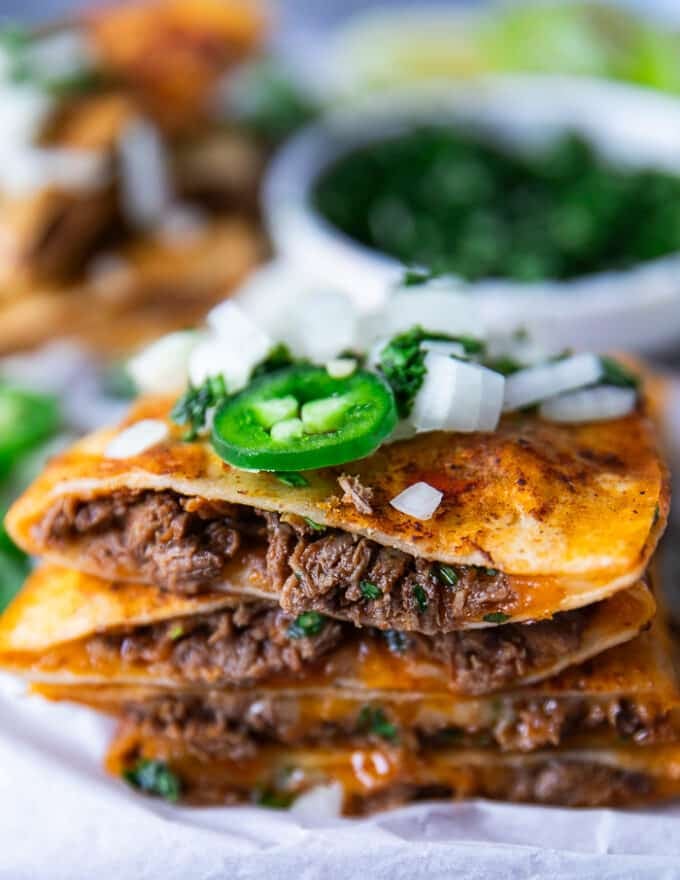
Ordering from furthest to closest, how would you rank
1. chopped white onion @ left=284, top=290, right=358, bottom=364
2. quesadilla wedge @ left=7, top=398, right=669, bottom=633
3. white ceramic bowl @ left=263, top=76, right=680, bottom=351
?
white ceramic bowl @ left=263, top=76, right=680, bottom=351 → chopped white onion @ left=284, top=290, right=358, bottom=364 → quesadilla wedge @ left=7, top=398, right=669, bottom=633

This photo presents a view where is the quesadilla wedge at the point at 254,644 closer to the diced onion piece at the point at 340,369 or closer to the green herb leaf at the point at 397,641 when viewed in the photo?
the green herb leaf at the point at 397,641

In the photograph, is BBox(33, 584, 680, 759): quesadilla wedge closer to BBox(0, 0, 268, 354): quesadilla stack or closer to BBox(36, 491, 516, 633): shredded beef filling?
BBox(36, 491, 516, 633): shredded beef filling

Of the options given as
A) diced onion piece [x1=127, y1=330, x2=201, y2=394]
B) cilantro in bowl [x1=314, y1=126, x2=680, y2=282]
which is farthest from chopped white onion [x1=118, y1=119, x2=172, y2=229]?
diced onion piece [x1=127, y1=330, x2=201, y2=394]

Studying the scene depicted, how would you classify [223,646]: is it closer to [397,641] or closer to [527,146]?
[397,641]

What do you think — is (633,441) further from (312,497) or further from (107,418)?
(107,418)

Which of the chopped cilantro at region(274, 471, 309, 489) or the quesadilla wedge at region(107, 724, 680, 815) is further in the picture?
the quesadilla wedge at region(107, 724, 680, 815)

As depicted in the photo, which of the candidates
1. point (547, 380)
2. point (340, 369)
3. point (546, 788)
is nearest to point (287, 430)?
point (340, 369)

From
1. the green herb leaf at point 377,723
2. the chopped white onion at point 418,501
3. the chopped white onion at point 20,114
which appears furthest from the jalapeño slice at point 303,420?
the chopped white onion at point 20,114
